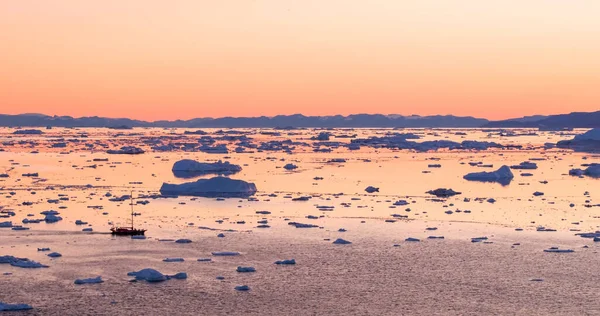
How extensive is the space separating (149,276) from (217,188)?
1737cm

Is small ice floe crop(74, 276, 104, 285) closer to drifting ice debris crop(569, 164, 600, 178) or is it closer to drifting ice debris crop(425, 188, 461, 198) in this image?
drifting ice debris crop(425, 188, 461, 198)

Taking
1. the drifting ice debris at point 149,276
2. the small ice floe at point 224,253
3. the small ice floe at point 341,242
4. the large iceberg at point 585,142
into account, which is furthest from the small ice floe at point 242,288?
the large iceberg at point 585,142

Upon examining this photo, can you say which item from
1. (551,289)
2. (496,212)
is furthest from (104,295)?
(496,212)

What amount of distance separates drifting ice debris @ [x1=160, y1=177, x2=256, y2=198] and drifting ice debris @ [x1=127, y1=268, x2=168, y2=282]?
16600mm

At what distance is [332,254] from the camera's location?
21.6m

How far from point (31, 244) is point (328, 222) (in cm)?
951

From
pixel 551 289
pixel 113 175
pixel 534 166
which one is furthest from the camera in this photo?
pixel 534 166

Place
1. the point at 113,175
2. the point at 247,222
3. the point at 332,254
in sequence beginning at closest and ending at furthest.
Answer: the point at 332,254 → the point at 247,222 → the point at 113,175

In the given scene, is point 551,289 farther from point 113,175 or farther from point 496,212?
point 113,175

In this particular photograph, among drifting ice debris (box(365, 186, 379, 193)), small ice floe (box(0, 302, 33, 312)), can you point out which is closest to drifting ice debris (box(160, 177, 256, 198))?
drifting ice debris (box(365, 186, 379, 193))

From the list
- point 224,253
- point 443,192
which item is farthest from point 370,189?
point 224,253

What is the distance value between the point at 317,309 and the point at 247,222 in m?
11.2

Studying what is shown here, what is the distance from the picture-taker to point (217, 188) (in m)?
35.7

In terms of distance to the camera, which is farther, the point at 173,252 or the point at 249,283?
the point at 173,252
